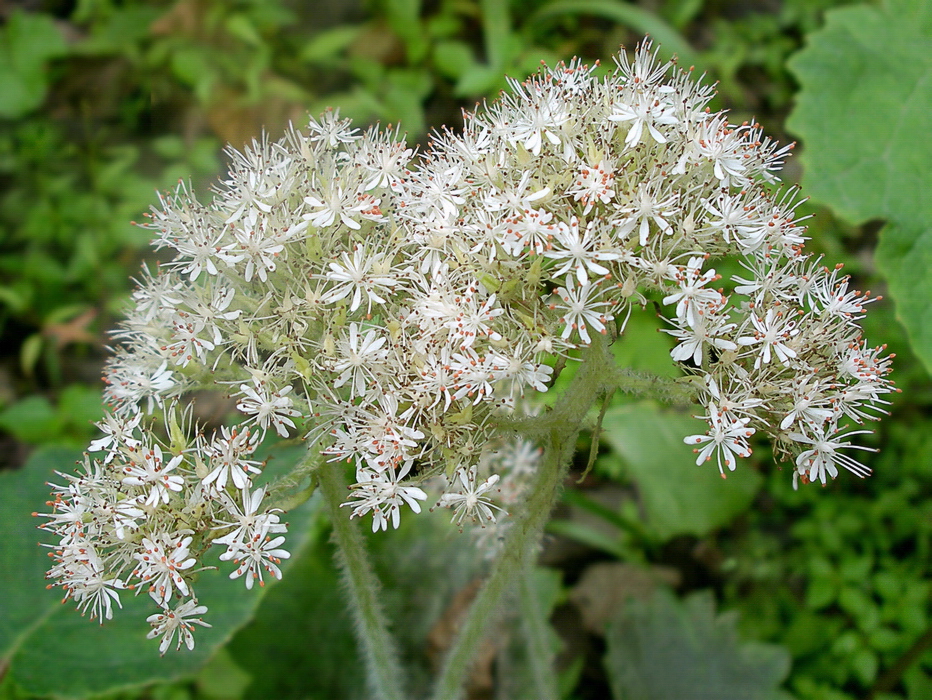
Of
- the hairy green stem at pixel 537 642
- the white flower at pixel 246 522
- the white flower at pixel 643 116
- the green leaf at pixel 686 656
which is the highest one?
the white flower at pixel 643 116

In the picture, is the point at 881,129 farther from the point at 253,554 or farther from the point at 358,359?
the point at 253,554

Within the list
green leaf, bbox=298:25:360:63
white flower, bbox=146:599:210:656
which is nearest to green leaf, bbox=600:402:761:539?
white flower, bbox=146:599:210:656

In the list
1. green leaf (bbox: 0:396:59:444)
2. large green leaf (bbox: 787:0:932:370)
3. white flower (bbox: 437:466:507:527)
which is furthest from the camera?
green leaf (bbox: 0:396:59:444)

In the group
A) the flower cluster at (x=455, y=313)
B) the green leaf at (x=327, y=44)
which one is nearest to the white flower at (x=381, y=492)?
the flower cluster at (x=455, y=313)

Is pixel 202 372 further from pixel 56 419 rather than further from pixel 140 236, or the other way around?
pixel 140 236

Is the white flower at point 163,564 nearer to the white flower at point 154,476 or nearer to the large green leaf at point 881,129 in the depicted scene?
the white flower at point 154,476

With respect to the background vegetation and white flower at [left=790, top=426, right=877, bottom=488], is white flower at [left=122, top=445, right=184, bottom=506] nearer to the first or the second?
the background vegetation
